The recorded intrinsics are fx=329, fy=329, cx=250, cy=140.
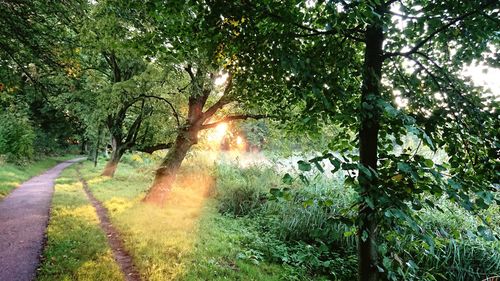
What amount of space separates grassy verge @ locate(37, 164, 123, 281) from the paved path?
0.21 meters

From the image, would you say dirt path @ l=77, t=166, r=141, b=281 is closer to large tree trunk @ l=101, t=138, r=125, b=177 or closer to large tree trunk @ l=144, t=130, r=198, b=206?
large tree trunk @ l=144, t=130, r=198, b=206

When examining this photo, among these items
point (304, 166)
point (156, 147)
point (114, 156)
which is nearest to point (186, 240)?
point (304, 166)

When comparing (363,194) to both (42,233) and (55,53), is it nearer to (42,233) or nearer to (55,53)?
(42,233)

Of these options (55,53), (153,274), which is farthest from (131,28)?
(153,274)

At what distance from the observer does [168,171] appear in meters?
13.1

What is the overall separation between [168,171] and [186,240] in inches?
209

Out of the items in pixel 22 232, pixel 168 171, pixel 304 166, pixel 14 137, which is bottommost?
pixel 22 232

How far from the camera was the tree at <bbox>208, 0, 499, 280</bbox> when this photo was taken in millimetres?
2004

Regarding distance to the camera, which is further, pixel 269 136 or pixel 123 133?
pixel 123 133

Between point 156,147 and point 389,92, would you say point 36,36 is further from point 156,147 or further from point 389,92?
point 389,92

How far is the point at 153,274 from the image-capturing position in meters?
6.18

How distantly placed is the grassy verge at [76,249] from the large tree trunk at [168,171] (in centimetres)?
227

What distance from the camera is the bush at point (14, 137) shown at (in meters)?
23.2

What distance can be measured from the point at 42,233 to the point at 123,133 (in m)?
13.7
